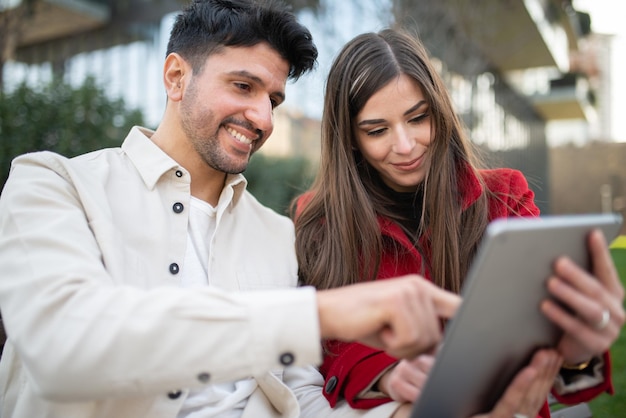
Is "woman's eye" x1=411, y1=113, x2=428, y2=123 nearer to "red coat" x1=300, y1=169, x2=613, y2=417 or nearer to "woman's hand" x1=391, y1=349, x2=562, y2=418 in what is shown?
"red coat" x1=300, y1=169, x2=613, y2=417

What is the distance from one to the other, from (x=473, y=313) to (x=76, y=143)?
14.8 feet

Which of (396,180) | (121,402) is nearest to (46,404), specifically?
(121,402)

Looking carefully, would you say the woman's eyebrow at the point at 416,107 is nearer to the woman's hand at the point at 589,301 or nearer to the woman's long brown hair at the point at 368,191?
the woman's long brown hair at the point at 368,191

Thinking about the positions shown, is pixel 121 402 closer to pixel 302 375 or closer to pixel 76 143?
pixel 302 375

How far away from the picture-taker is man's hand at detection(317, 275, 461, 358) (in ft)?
3.63

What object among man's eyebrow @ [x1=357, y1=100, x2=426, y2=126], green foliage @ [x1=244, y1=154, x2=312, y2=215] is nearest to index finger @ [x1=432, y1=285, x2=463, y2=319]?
man's eyebrow @ [x1=357, y1=100, x2=426, y2=126]

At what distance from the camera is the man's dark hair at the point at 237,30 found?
217 cm

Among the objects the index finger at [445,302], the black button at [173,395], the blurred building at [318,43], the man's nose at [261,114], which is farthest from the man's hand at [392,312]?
the blurred building at [318,43]

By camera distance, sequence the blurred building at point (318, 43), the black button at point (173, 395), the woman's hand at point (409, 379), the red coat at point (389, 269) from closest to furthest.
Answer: the woman's hand at point (409, 379)
the black button at point (173, 395)
the red coat at point (389, 269)
the blurred building at point (318, 43)

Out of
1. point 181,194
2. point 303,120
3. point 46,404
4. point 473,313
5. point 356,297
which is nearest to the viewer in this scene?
point 473,313

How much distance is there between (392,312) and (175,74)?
155cm

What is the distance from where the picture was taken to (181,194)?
2.00m

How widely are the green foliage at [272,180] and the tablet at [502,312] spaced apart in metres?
5.10

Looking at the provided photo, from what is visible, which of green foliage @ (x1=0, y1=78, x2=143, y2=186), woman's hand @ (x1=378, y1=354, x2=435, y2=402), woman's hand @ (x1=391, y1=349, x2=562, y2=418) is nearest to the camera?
woman's hand @ (x1=391, y1=349, x2=562, y2=418)
